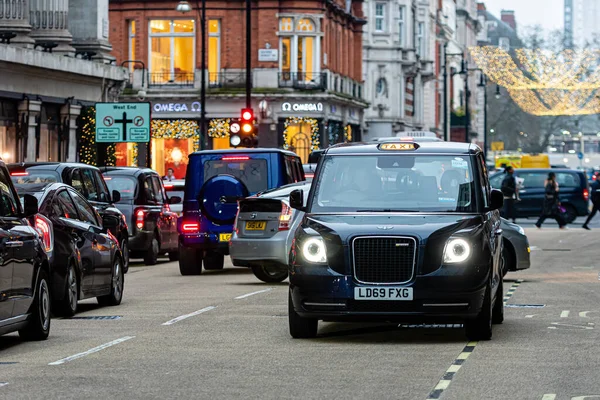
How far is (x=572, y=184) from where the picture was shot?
55344mm

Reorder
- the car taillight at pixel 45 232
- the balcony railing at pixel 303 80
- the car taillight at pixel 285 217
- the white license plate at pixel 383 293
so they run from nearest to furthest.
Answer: the white license plate at pixel 383 293, the car taillight at pixel 45 232, the car taillight at pixel 285 217, the balcony railing at pixel 303 80

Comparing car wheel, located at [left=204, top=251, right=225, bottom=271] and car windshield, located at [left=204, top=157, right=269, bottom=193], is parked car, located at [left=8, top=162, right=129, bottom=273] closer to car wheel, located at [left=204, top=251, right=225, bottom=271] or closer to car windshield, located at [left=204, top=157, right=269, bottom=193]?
car windshield, located at [left=204, top=157, right=269, bottom=193]

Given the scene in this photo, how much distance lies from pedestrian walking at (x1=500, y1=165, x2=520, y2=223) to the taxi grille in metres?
32.9

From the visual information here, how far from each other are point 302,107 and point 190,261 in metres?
39.6

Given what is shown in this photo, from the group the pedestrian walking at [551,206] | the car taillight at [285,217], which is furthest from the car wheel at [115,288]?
the pedestrian walking at [551,206]

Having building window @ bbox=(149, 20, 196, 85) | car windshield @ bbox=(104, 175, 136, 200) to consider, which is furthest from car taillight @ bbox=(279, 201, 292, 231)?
building window @ bbox=(149, 20, 196, 85)

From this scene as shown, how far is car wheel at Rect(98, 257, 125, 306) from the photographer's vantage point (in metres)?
19.4

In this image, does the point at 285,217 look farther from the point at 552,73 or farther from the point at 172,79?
the point at 552,73

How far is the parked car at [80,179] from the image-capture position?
23.7m

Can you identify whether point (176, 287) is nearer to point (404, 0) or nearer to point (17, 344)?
point (17, 344)

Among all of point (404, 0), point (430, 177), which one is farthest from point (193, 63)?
point (430, 177)

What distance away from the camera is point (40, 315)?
1482cm

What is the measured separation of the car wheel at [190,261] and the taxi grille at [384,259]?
41.1 ft

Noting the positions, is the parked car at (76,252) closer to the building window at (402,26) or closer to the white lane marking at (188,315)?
the white lane marking at (188,315)
